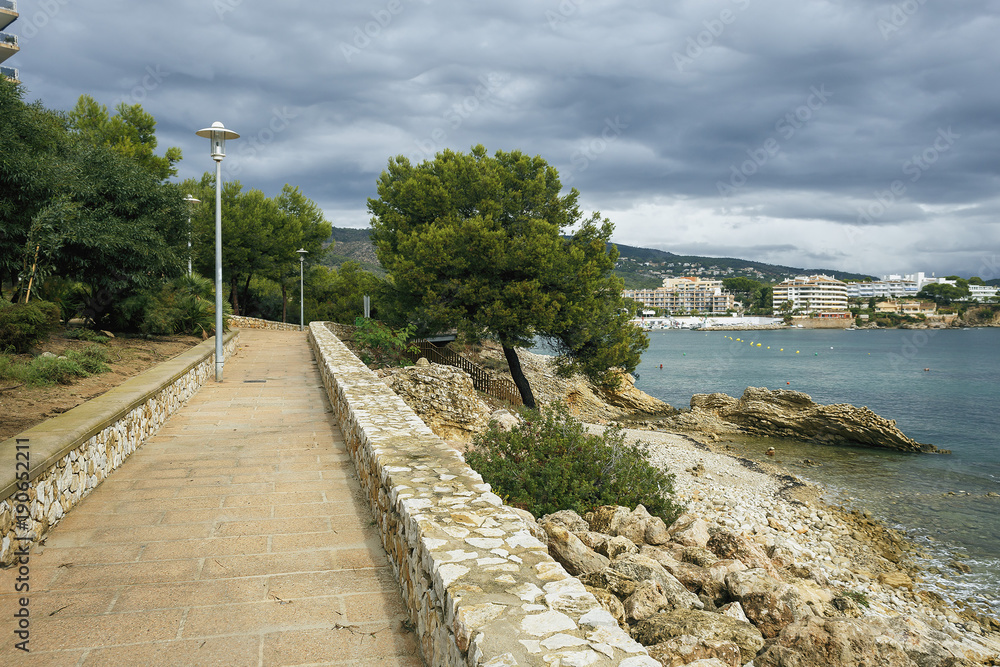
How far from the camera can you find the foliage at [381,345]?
2050cm

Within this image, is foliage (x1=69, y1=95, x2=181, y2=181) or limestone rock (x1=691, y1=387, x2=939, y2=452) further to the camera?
foliage (x1=69, y1=95, x2=181, y2=181)

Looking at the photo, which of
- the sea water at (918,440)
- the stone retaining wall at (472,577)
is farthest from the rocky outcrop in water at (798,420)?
the stone retaining wall at (472,577)

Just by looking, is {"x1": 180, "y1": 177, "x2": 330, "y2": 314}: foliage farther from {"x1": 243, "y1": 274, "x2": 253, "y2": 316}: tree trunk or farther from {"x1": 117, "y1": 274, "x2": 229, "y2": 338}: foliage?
{"x1": 117, "y1": 274, "x2": 229, "y2": 338}: foliage

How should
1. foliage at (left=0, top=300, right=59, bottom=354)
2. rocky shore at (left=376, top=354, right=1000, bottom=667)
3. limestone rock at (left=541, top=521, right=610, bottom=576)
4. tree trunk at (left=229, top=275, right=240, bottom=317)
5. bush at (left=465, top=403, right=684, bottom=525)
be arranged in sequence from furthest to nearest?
1. tree trunk at (left=229, top=275, right=240, bottom=317)
2. foliage at (left=0, top=300, right=59, bottom=354)
3. bush at (left=465, top=403, right=684, bottom=525)
4. limestone rock at (left=541, top=521, right=610, bottom=576)
5. rocky shore at (left=376, top=354, right=1000, bottom=667)

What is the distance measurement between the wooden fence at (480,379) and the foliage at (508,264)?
1097 mm

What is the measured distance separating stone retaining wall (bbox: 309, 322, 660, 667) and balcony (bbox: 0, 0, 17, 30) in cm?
4814

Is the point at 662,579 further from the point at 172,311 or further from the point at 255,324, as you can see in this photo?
the point at 255,324

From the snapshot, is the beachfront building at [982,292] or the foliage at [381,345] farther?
the beachfront building at [982,292]

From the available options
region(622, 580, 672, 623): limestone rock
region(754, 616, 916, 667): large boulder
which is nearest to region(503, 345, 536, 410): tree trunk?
region(622, 580, 672, 623): limestone rock

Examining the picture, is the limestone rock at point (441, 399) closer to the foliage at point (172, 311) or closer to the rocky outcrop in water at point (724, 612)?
the foliage at point (172, 311)

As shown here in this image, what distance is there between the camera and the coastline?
28.4 ft

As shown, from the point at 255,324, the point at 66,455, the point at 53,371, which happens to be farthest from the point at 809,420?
the point at 255,324

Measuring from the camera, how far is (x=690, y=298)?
187 m

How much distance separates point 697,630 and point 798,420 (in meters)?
24.0
